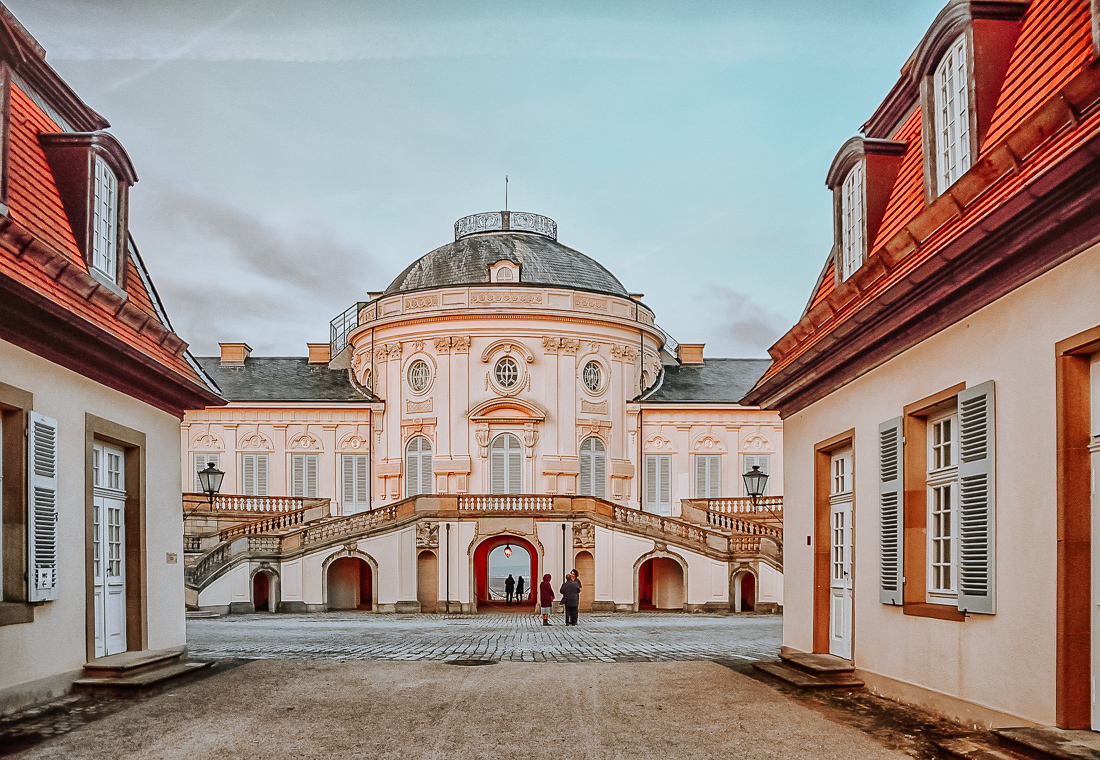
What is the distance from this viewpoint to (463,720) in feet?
33.2

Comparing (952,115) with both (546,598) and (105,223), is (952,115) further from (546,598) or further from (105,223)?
(546,598)

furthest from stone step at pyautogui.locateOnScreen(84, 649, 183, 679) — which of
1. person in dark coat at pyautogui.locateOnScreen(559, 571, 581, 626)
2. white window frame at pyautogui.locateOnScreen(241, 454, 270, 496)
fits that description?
white window frame at pyautogui.locateOnScreen(241, 454, 270, 496)

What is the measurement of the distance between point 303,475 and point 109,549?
3330cm

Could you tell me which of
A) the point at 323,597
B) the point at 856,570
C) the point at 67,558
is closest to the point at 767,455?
the point at 323,597

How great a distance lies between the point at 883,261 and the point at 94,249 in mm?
8618

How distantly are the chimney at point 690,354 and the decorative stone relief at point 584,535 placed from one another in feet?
51.3

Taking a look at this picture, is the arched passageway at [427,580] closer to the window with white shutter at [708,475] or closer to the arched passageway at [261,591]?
the arched passageway at [261,591]

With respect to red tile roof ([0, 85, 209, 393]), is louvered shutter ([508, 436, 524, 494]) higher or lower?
lower

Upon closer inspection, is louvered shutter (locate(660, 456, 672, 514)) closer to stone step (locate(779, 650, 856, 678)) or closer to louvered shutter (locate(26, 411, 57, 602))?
stone step (locate(779, 650, 856, 678))

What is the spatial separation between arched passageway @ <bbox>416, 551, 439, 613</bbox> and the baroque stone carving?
0.39m

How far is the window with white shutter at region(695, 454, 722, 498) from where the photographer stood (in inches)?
1813

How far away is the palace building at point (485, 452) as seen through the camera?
1438 inches

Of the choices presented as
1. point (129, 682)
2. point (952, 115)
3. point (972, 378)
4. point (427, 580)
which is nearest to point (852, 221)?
point (952, 115)

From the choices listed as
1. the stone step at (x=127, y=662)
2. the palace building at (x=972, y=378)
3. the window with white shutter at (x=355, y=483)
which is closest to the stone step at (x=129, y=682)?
the stone step at (x=127, y=662)
